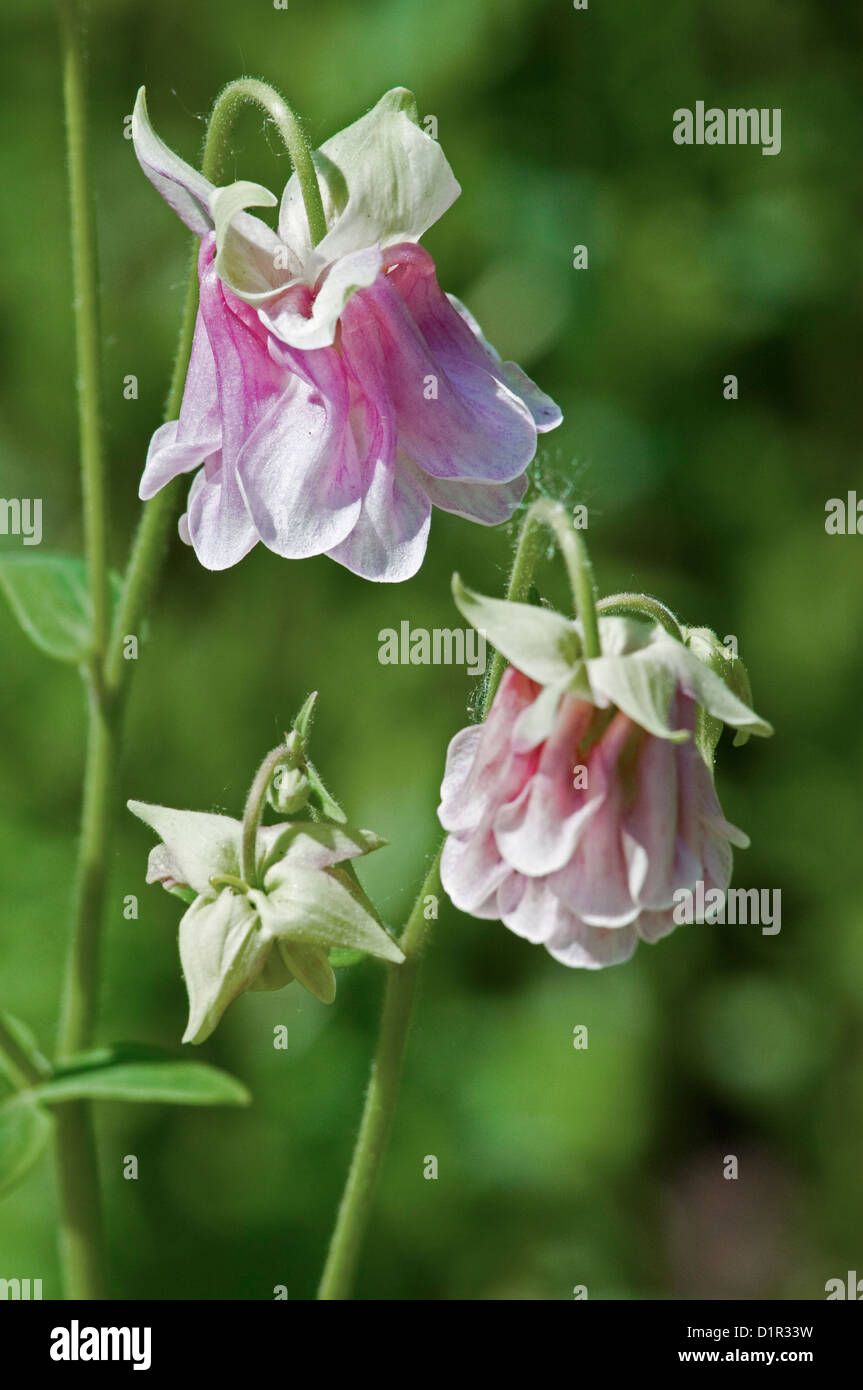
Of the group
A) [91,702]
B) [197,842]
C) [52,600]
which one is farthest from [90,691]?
[197,842]

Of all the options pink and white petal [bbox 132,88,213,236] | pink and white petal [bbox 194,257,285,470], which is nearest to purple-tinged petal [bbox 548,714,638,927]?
pink and white petal [bbox 194,257,285,470]

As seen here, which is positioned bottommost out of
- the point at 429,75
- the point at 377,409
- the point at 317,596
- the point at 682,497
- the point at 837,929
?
the point at 837,929

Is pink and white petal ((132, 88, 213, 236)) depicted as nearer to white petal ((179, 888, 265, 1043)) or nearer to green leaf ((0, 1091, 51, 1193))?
white petal ((179, 888, 265, 1043))
